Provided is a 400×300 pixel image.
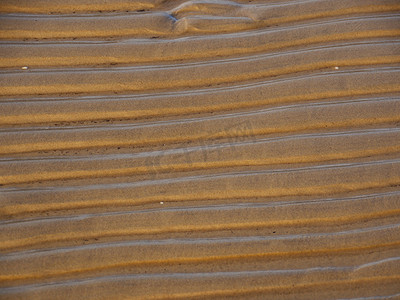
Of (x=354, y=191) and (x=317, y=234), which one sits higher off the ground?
(x=354, y=191)

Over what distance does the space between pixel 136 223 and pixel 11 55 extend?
3.96ft

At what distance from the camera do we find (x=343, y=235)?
2318mm

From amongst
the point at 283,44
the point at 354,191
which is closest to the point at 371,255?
the point at 354,191

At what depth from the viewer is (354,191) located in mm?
2434

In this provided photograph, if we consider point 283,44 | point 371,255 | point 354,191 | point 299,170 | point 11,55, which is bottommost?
point 371,255

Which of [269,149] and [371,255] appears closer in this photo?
[371,255]

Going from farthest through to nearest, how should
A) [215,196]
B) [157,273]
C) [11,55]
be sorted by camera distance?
[11,55], [215,196], [157,273]

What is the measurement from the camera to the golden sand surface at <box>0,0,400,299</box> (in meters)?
2.27

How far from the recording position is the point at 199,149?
2.54 m

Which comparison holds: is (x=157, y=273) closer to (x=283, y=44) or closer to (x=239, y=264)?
(x=239, y=264)

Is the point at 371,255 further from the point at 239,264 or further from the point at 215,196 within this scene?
the point at 215,196

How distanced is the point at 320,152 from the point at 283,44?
69 centimetres

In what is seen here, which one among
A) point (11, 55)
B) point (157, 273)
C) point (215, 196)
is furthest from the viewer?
point (11, 55)

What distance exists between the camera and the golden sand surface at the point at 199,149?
227cm
